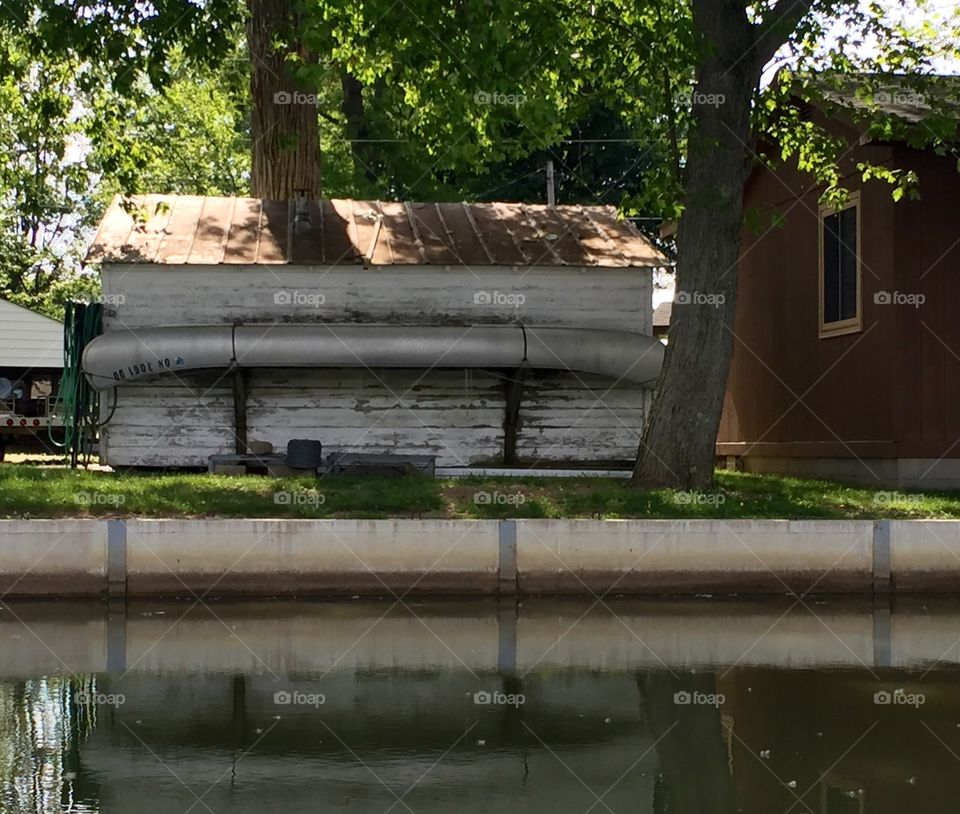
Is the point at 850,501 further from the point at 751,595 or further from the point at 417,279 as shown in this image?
the point at 417,279

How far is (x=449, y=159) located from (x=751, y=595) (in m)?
9.60

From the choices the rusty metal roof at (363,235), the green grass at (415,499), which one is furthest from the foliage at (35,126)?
the green grass at (415,499)

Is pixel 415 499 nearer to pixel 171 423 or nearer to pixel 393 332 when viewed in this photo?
pixel 393 332

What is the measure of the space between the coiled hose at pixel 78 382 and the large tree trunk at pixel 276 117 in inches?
165

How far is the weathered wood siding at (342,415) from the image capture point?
1853 cm

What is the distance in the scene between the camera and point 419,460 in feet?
57.3

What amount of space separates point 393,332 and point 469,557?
6021mm

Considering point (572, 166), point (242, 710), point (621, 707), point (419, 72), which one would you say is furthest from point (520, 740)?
point (572, 166)

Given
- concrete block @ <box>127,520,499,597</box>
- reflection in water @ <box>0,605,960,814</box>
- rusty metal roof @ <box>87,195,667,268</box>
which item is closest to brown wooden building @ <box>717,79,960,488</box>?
rusty metal roof @ <box>87,195,667,268</box>

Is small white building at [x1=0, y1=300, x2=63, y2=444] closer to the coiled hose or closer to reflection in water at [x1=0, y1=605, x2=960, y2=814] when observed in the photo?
the coiled hose

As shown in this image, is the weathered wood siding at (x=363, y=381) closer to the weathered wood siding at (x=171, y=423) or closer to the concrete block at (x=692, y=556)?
the weathered wood siding at (x=171, y=423)

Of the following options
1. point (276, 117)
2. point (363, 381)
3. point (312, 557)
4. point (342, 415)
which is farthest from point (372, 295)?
point (312, 557)

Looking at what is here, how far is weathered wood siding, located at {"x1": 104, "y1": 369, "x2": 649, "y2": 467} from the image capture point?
18.5 m

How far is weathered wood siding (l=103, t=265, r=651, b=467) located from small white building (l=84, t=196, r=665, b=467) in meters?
0.02
